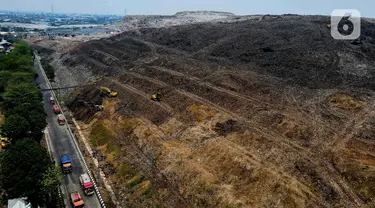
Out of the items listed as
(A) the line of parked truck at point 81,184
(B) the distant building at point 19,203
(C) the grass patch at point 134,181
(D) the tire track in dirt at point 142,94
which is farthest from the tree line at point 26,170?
(D) the tire track in dirt at point 142,94

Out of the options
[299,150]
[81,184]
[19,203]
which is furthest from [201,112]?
[19,203]

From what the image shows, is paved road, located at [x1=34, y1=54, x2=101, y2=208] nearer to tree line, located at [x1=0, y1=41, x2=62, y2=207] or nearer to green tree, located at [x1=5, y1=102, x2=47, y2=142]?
tree line, located at [x1=0, y1=41, x2=62, y2=207]

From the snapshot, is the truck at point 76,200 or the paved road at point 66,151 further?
the paved road at point 66,151

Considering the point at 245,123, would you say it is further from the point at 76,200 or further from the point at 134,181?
the point at 76,200

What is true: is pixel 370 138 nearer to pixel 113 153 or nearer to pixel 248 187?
pixel 248 187

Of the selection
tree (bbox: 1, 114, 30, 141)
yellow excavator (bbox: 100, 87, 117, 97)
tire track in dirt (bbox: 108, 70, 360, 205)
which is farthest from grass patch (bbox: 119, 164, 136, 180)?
yellow excavator (bbox: 100, 87, 117, 97)

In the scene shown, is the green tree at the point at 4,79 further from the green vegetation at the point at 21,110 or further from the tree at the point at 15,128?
the tree at the point at 15,128
